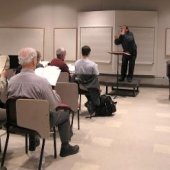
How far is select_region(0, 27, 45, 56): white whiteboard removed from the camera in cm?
1046

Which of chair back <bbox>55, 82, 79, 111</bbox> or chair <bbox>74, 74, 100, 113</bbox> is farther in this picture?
chair <bbox>74, 74, 100, 113</bbox>

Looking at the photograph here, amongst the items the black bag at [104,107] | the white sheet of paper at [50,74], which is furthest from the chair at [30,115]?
the black bag at [104,107]

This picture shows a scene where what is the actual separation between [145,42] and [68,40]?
2451 millimetres

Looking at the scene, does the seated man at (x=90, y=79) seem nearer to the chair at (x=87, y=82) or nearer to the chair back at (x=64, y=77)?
the chair at (x=87, y=82)

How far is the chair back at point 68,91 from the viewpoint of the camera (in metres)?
4.14

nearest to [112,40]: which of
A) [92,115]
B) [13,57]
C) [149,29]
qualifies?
[149,29]

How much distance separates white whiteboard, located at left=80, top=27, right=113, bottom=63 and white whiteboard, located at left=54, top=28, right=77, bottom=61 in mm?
A: 456

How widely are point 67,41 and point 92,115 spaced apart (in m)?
5.00

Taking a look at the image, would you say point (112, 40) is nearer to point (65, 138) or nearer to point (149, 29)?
point (149, 29)

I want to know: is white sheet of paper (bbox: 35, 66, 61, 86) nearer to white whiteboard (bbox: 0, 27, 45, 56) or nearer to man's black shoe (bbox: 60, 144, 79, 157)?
man's black shoe (bbox: 60, 144, 79, 157)

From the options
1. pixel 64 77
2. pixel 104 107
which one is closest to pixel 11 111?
pixel 64 77

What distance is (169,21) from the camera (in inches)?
367

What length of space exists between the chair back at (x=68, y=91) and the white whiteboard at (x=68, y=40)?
605cm

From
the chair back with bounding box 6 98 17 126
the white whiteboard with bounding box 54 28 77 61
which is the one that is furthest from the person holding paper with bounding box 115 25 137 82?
the chair back with bounding box 6 98 17 126
